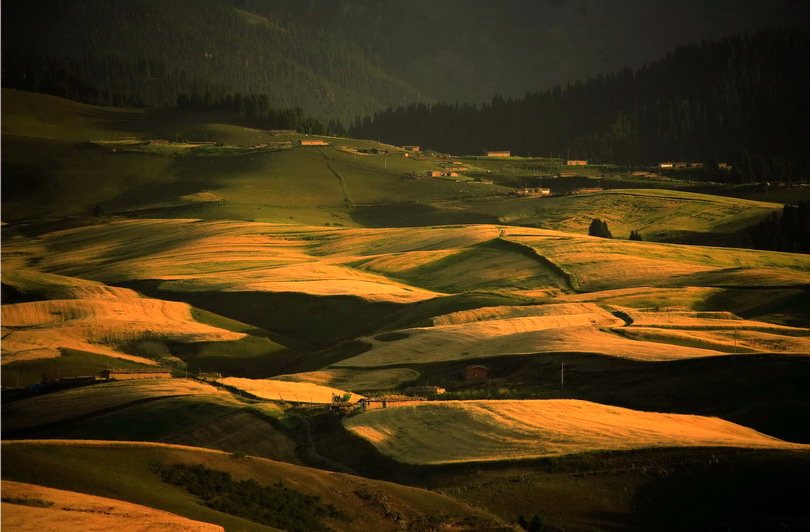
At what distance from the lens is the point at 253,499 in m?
44.0

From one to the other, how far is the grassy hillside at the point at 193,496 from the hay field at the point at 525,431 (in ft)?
21.7

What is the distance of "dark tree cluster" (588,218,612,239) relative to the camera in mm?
146875

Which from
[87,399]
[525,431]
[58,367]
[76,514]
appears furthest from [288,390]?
[76,514]

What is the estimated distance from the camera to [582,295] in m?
107

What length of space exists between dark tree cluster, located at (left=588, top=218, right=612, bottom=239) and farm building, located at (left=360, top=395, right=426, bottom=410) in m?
80.7

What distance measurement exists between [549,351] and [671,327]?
1296 centimetres

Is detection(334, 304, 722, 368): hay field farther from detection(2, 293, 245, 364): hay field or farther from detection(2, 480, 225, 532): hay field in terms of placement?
detection(2, 480, 225, 532): hay field

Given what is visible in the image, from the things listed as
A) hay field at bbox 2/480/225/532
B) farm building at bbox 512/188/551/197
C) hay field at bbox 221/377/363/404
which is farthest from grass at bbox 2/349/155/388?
farm building at bbox 512/188/551/197

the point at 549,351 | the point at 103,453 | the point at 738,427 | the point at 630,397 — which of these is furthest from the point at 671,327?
the point at 103,453

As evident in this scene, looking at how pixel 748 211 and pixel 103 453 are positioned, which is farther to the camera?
pixel 748 211

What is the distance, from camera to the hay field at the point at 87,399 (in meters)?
62.9

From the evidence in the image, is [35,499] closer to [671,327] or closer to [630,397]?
[630,397]

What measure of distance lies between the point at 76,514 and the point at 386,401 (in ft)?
115

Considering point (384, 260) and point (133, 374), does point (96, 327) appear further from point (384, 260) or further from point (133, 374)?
point (384, 260)
